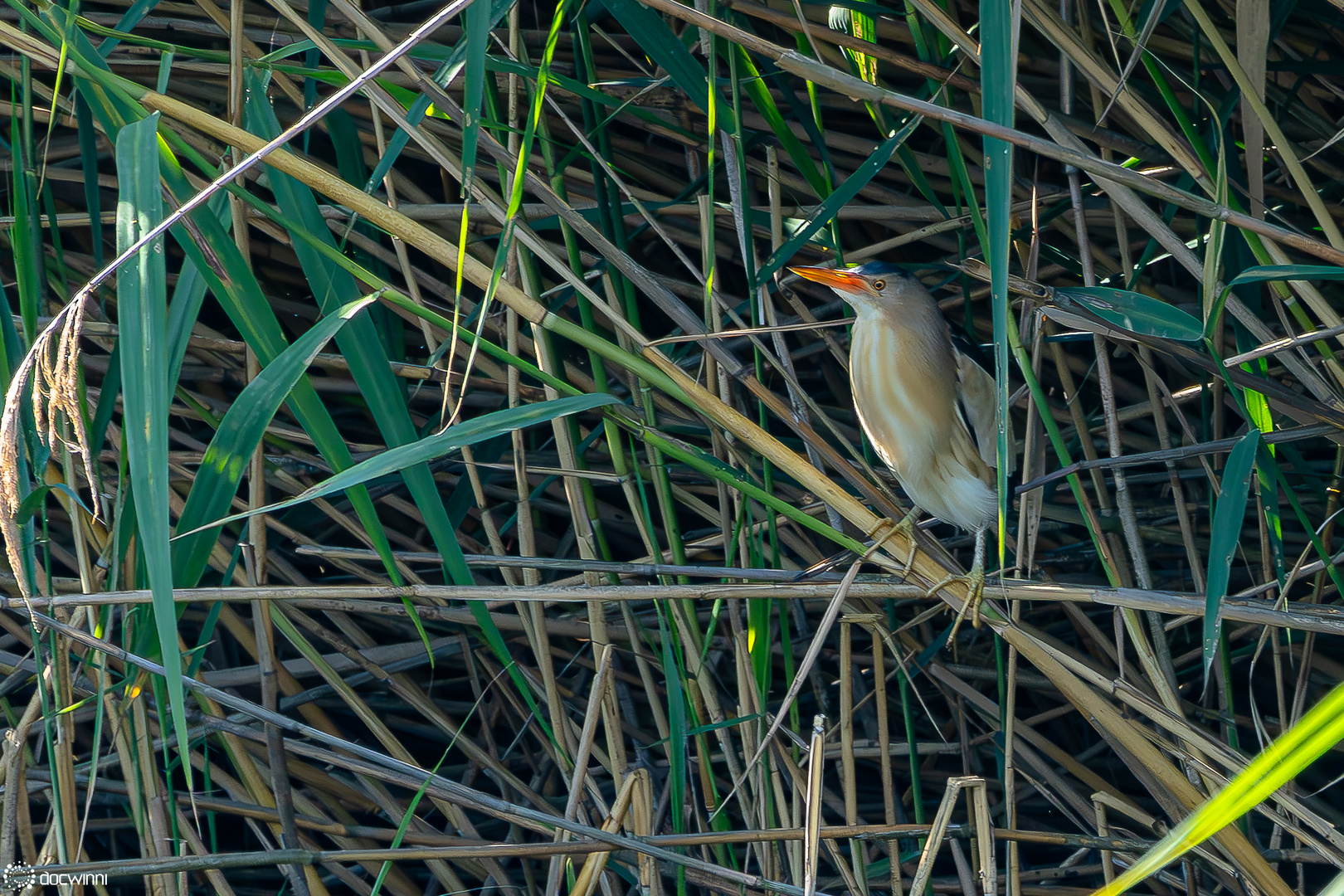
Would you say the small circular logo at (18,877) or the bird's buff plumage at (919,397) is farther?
the bird's buff plumage at (919,397)

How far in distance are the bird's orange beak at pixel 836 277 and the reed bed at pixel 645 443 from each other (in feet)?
0.27

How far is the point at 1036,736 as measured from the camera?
1.55 meters

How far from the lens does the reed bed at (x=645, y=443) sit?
933 millimetres

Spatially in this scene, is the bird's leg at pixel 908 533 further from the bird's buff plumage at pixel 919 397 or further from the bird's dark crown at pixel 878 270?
the bird's dark crown at pixel 878 270

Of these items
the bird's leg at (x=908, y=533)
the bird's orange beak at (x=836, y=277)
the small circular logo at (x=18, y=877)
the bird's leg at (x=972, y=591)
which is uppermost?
the bird's orange beak at (x=836, y=277)

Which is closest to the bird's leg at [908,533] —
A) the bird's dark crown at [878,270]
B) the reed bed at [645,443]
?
the reed bed at [645,443]

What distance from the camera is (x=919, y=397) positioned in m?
1.57

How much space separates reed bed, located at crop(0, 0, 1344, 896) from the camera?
0.93 metres

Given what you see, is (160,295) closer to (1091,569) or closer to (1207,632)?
(1207,632)

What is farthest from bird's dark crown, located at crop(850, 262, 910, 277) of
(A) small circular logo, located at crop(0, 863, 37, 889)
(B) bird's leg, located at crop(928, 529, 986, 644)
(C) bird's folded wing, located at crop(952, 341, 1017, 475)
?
(A) small circular logo, located at crop(0, 863, 37, 889)

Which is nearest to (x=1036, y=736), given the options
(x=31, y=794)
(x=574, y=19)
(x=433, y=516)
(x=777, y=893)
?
(x=777, y=893)

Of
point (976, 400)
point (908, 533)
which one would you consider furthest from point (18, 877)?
point (976, 400)

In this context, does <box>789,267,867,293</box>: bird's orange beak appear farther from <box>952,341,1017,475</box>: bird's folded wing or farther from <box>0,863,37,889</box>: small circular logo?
A: <box>0,863,37,889</box>: small circular logo

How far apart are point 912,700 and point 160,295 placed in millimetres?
1396
